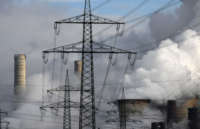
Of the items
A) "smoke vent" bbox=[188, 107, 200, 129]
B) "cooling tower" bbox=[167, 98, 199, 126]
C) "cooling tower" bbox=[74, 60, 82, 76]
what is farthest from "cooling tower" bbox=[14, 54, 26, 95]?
"smoke vent" bbox=[188, 107, 200, 129]

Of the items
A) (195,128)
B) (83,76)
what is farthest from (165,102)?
(83,76)

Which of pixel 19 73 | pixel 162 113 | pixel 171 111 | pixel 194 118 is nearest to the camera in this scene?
pixel 194 118

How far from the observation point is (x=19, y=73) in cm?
9575

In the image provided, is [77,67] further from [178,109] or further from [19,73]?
[178,109]

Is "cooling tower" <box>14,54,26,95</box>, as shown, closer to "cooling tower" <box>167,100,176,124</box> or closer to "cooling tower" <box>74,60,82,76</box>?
"cooling tower" <box>74,60,82,76</box>

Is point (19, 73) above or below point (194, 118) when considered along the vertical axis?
above

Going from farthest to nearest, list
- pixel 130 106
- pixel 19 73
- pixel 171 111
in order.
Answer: pixel 19 73 < pixel 130 106 < pixel 171 111

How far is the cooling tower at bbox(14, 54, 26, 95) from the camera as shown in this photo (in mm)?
95750

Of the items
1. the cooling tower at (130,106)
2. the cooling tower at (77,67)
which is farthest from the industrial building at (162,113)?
the cooling tower at (77,67)

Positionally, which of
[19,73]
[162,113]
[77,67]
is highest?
[77,67]

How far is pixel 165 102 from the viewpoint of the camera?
76.2 m

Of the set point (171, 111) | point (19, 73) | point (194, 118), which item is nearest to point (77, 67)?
point (19, 73)

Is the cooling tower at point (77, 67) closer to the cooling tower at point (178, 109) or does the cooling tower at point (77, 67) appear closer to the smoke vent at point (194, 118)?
the cooling tower at point (178, 109)

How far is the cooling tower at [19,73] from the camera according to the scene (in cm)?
9575
